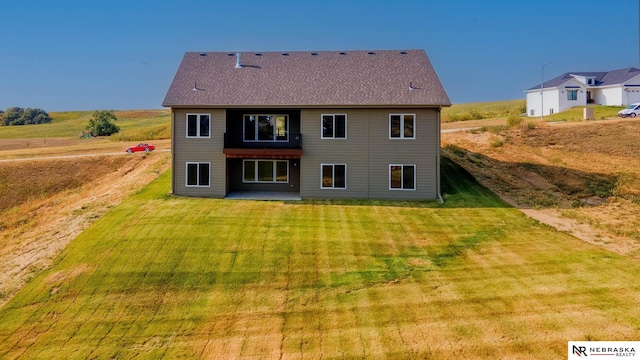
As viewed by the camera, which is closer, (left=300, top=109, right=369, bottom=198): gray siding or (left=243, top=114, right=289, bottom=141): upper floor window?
(left=300, top=109, right=369, bottom=198): gray siding

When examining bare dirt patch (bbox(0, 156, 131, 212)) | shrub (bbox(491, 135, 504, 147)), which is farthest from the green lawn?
shrub (bbox(491, 135, 504, 147))

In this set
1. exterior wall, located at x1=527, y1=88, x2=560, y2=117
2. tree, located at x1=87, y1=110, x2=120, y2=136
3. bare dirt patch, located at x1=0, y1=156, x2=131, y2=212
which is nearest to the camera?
bare dirt patch, located at x1=0, y1=156, x2=131, y2=212

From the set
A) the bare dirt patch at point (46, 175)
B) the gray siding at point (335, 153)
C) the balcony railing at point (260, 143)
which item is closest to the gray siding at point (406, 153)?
the gray siding at point (335, 153)

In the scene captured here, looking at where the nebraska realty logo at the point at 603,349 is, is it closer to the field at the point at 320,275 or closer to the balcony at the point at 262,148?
the field at the point at 320,275

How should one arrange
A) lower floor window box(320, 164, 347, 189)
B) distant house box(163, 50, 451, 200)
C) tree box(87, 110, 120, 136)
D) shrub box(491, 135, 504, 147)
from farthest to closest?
1. tree box(87, 110, 120, 136)
2. shrub box(491, 135, 504, 147)
3. lower floor window box(320, 164, 347, 189)
4. distant house box(163, 50, 451, 200)

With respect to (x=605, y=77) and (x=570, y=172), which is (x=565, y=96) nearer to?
(x=605, y=77)

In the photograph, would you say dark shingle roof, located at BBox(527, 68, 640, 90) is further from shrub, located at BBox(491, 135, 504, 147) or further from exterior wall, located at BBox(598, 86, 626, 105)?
shrub, located at BBox(491, 135, 504, 147)

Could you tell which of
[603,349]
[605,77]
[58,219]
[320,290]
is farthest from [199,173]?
[605,77]
